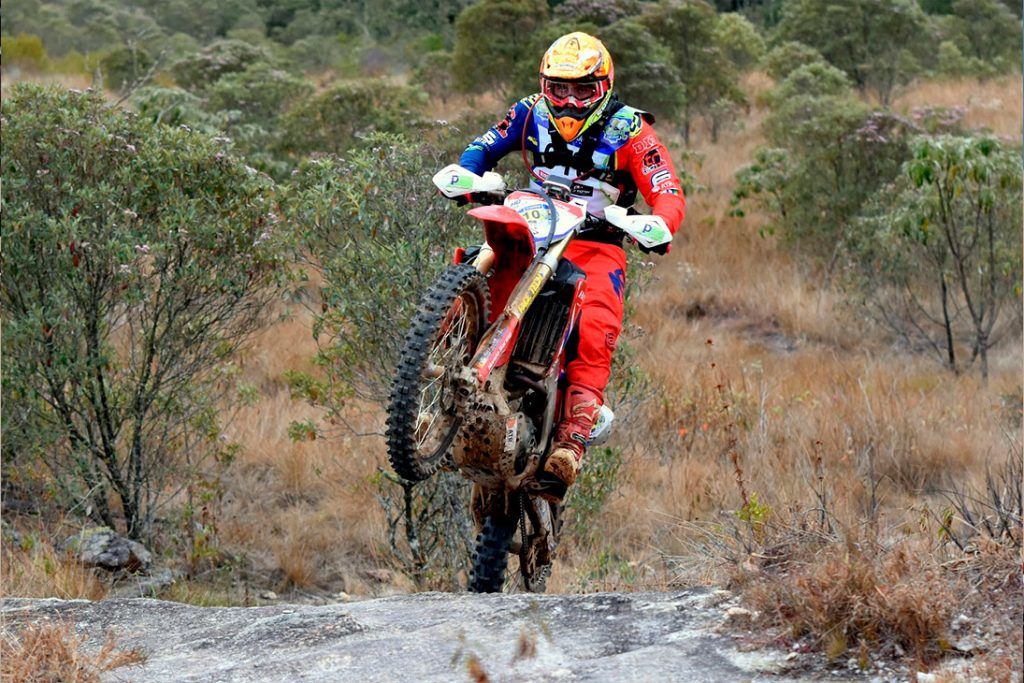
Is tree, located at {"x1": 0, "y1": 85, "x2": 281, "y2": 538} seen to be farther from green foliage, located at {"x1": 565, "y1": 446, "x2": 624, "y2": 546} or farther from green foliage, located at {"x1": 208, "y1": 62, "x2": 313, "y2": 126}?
green foliage, located at {"x1": 208, "y1": 62, "x2": 313, "y2": 126}

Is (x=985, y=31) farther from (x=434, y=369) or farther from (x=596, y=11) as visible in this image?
(x=434, y=369)

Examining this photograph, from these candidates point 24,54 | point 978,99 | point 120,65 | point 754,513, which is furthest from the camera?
point 24,54

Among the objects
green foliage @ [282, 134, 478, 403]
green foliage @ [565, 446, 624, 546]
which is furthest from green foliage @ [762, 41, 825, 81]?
green foliage @ [282, 134, 478, 403]

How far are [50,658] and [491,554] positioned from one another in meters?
2.07

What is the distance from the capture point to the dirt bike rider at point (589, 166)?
18.3 ft

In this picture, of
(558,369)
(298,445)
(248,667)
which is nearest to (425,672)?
(248,667)

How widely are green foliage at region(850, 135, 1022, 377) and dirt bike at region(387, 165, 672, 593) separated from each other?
Result: 6685mm

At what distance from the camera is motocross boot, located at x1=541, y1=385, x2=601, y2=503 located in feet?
17.9

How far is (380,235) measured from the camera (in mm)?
7453

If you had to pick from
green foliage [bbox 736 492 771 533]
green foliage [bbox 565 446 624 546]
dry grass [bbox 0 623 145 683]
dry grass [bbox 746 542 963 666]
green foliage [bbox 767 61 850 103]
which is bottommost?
green foliage [bbox 565 446 624 546]

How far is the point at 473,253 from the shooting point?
5.51 meters

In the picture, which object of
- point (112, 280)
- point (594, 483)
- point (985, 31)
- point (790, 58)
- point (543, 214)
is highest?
point (543, 214)

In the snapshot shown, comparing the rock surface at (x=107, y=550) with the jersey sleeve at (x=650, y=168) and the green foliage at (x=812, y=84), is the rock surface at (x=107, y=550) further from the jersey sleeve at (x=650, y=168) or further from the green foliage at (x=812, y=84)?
the green foliage at (x=812, y=84)

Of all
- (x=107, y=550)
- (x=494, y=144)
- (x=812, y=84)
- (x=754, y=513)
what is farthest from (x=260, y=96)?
(x=754, y=513)
